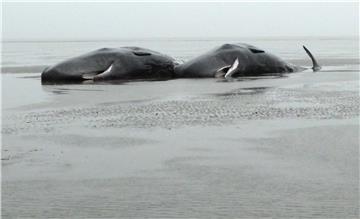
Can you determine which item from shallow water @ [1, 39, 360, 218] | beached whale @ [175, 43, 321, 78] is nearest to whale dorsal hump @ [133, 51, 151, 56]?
beached whale @ [175, 43, 321, 78]

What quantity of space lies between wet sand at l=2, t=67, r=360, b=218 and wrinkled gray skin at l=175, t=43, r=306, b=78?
4.40 metres

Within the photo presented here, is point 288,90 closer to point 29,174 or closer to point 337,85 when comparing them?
point 337,85

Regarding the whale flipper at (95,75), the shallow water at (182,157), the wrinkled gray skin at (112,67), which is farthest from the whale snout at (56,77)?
the shallow water at (182,157)

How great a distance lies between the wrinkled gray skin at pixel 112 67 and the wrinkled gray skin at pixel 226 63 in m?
0.52

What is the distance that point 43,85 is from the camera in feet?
39.5

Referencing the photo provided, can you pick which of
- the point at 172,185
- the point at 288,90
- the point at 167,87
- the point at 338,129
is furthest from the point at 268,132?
the point at 167,87

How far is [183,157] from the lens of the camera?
4922 millimetres

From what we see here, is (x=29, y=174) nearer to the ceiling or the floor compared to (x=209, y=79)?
nearer to the ceiling

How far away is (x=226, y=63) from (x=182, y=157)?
349 inches

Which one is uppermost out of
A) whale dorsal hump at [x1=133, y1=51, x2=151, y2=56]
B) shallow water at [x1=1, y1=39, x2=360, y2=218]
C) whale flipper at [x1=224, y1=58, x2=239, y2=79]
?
shallow water at [x1=1, y1=39, x2=360, y2=218]

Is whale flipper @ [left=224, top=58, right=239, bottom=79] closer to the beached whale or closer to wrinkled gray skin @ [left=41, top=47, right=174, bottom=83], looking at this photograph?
the beached whale

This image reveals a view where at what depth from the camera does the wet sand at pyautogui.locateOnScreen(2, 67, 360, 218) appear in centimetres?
365

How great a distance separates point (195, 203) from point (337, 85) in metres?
8.24

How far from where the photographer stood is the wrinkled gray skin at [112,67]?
12773 millimetres
